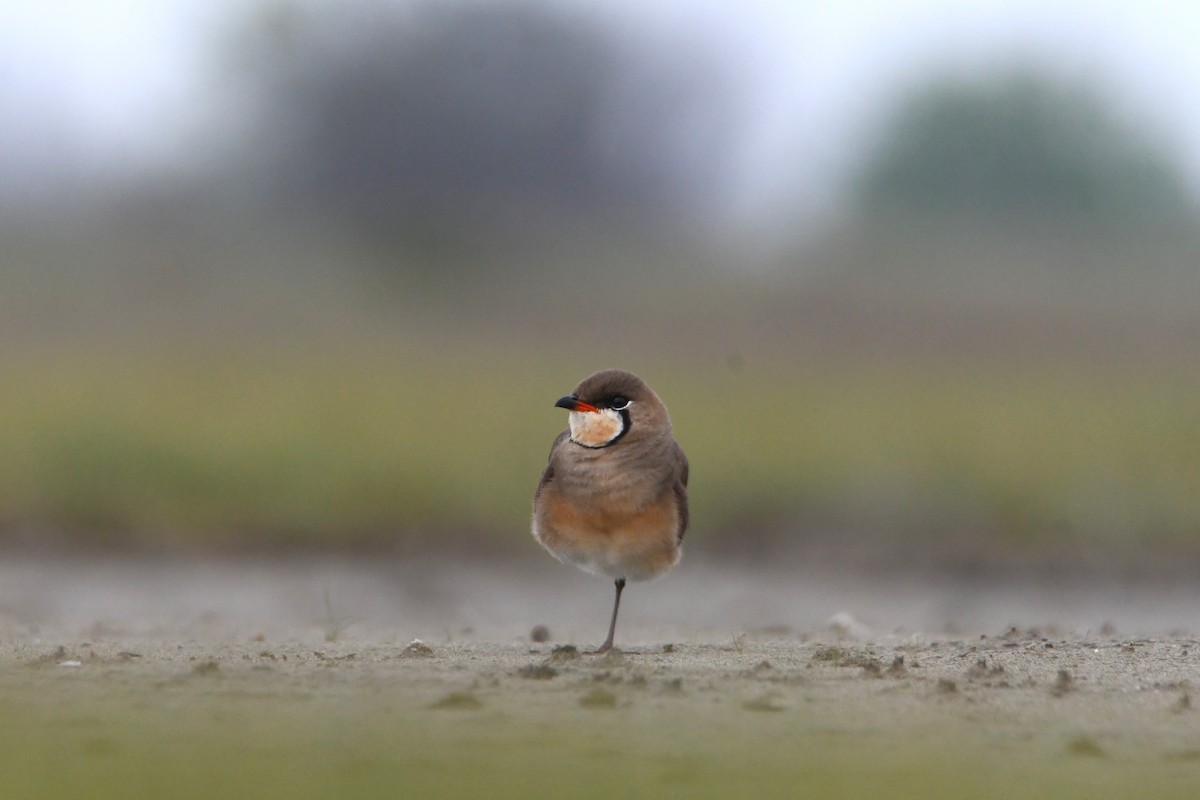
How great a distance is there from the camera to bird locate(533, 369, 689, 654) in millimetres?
5613

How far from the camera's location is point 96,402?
1173cm

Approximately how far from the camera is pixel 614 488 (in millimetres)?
5605

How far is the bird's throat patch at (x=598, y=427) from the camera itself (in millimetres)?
5703

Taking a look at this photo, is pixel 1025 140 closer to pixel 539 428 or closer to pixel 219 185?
pixel 219 185

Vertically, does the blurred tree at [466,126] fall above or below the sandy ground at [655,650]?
above

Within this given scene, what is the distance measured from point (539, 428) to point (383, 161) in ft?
43.5

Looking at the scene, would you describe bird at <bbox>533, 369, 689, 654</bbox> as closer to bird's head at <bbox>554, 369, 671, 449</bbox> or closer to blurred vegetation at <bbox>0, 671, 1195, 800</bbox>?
bird's head at <bbox>554, 369, 671, 449</bbox>

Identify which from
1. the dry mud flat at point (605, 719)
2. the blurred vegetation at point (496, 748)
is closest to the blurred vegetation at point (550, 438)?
the dry mud flat at point (605, 719)

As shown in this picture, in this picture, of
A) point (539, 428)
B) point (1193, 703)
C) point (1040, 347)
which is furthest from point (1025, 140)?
point (1193, 703)

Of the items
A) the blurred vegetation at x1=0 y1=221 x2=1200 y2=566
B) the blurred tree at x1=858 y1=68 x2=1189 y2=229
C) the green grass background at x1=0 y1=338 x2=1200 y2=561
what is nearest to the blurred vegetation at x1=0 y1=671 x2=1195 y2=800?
the green grass background at x1=0 y1=338 x2=1200 y2=561

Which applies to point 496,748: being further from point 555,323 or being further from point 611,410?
point 555,323

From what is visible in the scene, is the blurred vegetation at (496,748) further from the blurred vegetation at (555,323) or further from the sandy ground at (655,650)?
the blurred vegetation at (555,323)

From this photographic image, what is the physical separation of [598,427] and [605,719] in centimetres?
181

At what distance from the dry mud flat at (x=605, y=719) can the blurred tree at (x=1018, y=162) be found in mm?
20265
